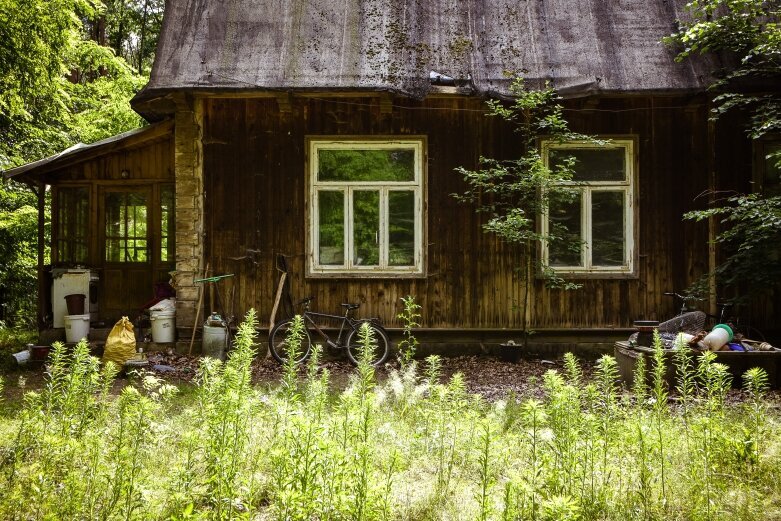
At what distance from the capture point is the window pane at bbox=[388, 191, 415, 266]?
8859mm

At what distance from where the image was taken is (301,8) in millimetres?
9391

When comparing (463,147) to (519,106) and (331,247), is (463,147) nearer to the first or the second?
(519,106)

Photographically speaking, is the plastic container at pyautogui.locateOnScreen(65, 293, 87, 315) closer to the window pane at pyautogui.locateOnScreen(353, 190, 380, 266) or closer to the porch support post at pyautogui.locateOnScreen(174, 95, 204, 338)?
the porch support post at pyautogui.locateOnScreen(174, 95, 204, 338)

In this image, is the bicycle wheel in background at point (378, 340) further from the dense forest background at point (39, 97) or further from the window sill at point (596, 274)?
the dense forest background at point (39, 97)

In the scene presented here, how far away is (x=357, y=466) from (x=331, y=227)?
20.9ft

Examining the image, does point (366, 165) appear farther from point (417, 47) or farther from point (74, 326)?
point (74, 326)

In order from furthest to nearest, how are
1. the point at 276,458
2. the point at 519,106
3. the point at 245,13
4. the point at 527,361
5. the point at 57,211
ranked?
the point at 57,211 < the point at 245,13 < the point at 527,361 < the point at 519,106 < the point at 276,458

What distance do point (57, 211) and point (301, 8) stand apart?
A: 5.26m

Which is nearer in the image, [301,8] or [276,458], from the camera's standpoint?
[276,458]

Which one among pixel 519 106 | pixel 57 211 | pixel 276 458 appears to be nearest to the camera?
pixel 276 458

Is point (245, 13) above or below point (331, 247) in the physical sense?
above

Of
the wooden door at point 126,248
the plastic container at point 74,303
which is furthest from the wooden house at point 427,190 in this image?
the wooden door at point 126,248

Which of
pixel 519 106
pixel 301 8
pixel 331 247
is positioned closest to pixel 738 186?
pixel 519 106

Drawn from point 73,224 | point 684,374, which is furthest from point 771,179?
point 73,224
